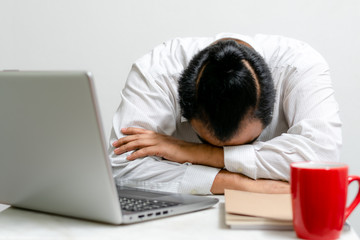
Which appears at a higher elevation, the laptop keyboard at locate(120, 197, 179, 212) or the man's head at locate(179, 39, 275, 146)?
the man's head at locate(179, 39, 275, 146)

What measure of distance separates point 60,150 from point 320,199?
1.26 ft

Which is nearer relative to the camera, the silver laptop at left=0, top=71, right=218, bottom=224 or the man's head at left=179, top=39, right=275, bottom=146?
the silver laptop at left=0, top=71, right=218, bottom=224

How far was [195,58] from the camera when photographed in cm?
118

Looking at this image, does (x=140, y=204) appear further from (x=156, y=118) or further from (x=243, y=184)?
(x=156, y=118)

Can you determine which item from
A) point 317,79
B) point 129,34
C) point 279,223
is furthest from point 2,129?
point 129,34

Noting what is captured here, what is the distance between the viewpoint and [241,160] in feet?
3.55

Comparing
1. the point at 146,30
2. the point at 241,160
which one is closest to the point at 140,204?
the point at 241,160

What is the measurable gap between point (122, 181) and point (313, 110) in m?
0.51

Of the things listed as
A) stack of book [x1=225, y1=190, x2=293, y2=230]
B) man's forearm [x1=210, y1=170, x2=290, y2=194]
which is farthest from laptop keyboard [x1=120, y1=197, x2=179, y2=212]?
man's forearm [x1=210, y1=170, x2=290, y2=194]

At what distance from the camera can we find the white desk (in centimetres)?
74

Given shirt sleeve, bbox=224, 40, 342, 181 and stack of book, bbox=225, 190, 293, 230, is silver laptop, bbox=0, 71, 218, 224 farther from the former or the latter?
shirt sleeve, bbox=224, 40, 342, 181

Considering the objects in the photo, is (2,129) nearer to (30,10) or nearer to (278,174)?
(278,174)

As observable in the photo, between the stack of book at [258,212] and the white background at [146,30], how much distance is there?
101cm

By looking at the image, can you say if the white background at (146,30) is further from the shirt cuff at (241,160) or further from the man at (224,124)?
the shirt cuff at (241,160)
